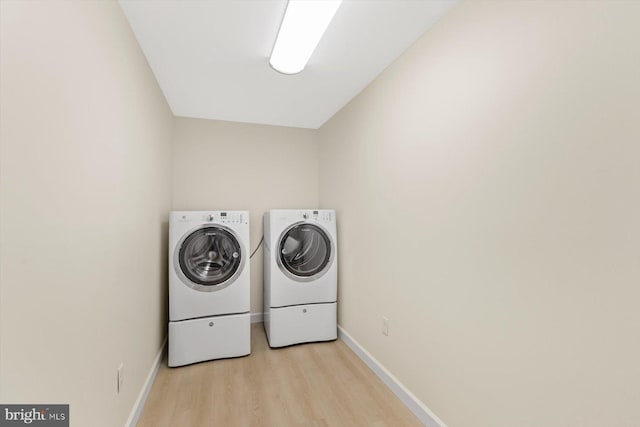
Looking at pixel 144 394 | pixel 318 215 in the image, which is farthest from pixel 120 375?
pixel 318 215

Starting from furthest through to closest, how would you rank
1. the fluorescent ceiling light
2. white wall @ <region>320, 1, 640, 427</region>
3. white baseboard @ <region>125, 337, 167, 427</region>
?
white baseboard @ <region>125, 337, 167, 427</region>
the fluorescent ceiling light
white wall @ <region>320, 1, 640, 427</region>

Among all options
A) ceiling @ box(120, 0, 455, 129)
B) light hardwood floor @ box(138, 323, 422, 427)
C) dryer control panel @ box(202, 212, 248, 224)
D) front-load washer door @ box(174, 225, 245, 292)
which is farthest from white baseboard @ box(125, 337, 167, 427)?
ceiling @ box(120, 0, 455, 129)

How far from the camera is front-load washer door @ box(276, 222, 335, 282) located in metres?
2.80

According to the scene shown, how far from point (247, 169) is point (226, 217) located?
0.98 meters

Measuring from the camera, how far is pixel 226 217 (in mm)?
2625

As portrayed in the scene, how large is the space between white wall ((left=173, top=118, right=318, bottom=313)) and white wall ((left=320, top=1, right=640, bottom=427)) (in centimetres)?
167

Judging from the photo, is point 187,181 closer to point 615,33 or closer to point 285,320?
point 285,320

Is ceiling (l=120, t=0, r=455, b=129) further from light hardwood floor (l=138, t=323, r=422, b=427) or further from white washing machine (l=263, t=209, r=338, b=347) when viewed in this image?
light hardwood floor (l=138, t=323, r=422, b=427)

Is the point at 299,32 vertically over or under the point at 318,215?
over

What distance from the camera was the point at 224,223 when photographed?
261cm

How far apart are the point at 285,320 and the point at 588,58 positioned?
2635 mm

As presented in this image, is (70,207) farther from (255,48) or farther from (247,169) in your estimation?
(247,169)

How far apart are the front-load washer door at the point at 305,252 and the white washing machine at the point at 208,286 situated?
1.22ft

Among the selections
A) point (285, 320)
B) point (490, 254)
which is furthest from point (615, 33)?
point (285, 320)
